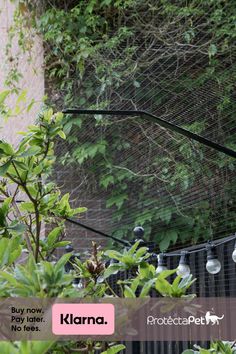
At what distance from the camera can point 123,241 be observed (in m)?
1.87

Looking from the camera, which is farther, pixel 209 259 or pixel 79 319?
pixel 209 259

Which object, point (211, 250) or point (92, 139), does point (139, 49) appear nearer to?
point (92, 139)

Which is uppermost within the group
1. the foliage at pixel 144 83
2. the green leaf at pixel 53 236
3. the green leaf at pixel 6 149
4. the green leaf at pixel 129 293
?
the foliage at pixel 144 83

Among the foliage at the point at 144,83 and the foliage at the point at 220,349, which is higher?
the foliage at the point at 144,83

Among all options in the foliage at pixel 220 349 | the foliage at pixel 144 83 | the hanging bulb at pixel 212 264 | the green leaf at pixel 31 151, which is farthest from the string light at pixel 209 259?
the green leaf at pixel 31 151

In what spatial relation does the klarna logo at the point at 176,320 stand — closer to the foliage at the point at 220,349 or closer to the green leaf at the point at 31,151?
the foliage at the point at 220,349

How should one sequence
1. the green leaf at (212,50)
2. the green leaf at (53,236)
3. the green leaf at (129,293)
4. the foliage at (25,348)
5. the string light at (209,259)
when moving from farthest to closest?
the green leaf at (212,50) < the string light at (209,259) < the green leaf at (53,236) < the green leaf at (129,293) < the foliage at (25,348)

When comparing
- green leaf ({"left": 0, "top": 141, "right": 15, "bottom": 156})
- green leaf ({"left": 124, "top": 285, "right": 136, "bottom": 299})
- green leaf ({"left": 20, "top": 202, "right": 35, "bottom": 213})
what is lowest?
green leaf ({"left": 124, "top": 285, "right": 136, "bottom": 299})

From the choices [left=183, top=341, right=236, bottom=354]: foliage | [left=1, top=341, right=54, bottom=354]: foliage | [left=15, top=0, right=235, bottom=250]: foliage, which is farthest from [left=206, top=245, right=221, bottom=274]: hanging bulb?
[left=1, top=341, right=54, bottom=354]: foliage

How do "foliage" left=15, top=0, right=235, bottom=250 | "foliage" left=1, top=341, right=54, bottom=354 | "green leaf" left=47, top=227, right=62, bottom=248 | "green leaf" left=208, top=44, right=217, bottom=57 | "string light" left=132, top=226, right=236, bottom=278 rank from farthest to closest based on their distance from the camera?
"green leaf" left=208, top=44, right=217, bottom=57 < "foliage" left=15, top=0, right=235, bottom=250 < "string light" left=132, top=226, right=236, bottom=278 < "green leaf" left=47, top=227, right=62, bottom=248 < "foliage" left=1, top=341, right=54, bottom=354

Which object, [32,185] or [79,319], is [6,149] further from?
[79,319]

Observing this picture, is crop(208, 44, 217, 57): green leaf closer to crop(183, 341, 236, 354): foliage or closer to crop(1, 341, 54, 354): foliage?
crop(183, 341, 236, 354): foliage

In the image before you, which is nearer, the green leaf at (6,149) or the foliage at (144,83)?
the green leaf at (6,149)

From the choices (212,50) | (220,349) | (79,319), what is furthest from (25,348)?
(212,50)
